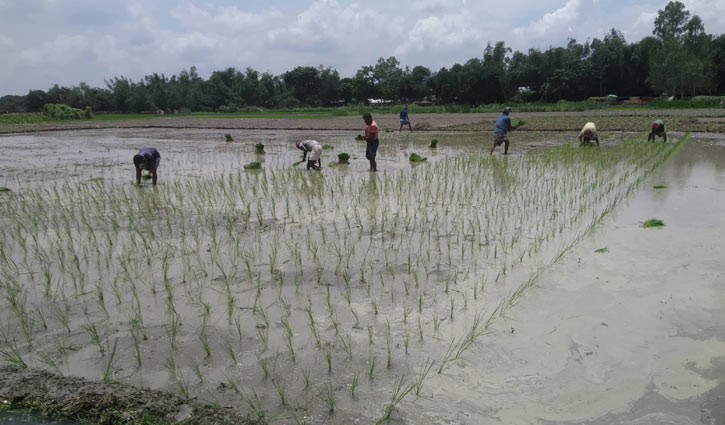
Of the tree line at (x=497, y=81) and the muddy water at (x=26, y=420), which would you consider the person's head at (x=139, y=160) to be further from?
the tree line at (x=497, y=81)

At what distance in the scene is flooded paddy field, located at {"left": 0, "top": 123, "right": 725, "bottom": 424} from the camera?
2.41 m

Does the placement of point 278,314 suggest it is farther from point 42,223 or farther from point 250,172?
point 250,172

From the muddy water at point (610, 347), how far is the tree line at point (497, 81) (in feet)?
133

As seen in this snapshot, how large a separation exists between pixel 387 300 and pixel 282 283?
869mm

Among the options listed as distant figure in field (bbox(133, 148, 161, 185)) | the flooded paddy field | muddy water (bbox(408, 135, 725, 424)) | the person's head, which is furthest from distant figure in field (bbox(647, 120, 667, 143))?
the person's head

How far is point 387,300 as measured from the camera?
3.45 metres

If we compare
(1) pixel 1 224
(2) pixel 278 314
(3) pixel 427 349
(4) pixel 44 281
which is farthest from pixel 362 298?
(1) pixel 1 224

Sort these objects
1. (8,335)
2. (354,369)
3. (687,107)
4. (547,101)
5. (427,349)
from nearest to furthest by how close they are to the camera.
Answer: (354,369)
(427,349)
(8,335)
(687,107)
(547,101)

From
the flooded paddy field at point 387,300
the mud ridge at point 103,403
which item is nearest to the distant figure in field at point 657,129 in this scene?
the flooded paddy field at point 387,300

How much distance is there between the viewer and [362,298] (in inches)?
137

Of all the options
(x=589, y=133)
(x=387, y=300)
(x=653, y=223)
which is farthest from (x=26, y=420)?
(x=589, y=133)

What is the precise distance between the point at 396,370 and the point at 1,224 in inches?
212

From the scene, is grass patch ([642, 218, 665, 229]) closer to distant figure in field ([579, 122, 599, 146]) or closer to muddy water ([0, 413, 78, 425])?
muddy water ([0, 413, 78, 425])

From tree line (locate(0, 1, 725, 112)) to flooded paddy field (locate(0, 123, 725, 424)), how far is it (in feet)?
129
